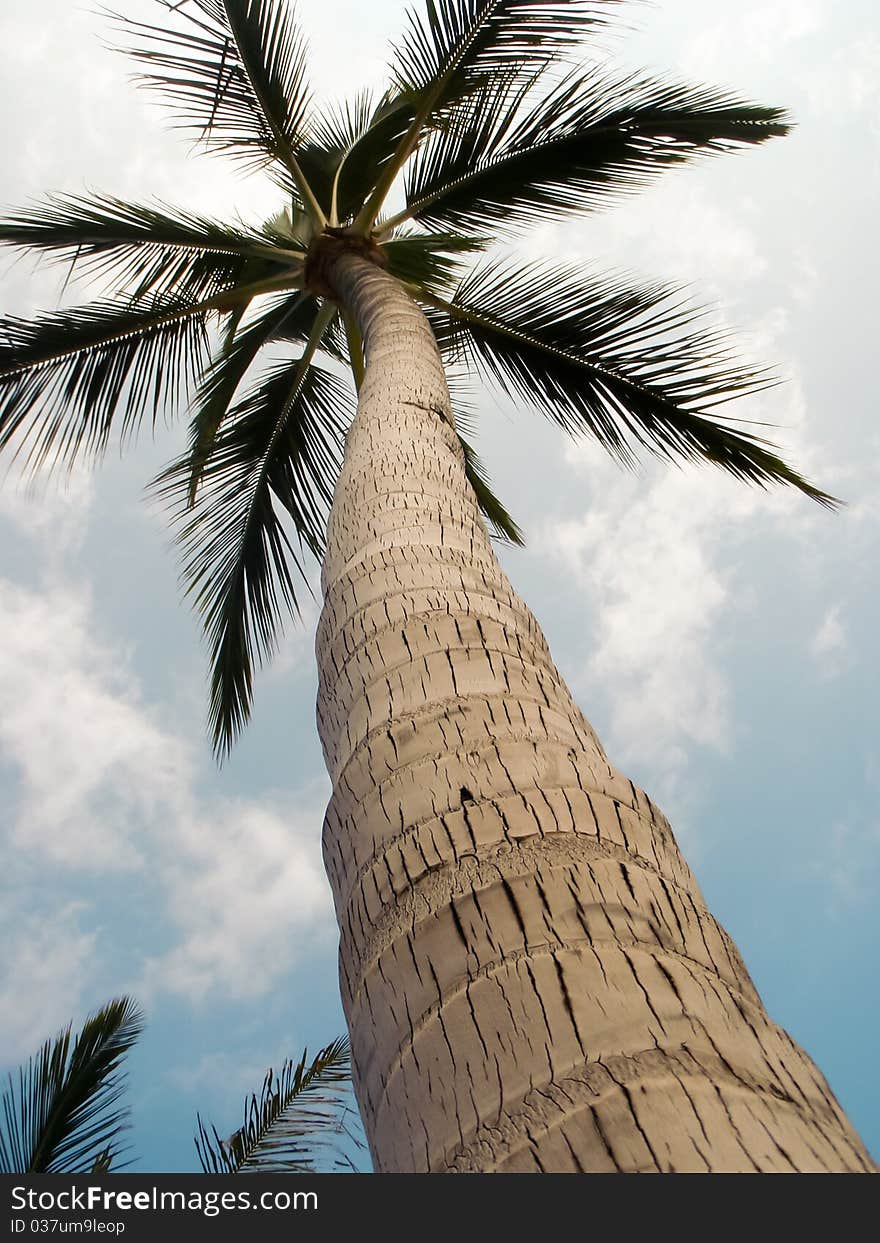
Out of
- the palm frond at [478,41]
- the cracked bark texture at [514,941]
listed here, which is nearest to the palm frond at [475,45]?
the palm frond at [478,41]

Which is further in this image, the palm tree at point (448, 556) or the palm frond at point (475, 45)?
the palm frond at point (475, 45)

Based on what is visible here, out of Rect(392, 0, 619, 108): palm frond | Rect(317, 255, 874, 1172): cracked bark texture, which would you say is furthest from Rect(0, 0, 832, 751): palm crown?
Rect(317, 255, 874, 1172): cracked bark texture

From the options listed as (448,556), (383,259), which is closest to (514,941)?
(448,556)

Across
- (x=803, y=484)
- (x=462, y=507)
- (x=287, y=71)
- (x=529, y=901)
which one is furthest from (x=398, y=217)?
(x=529, y=901)

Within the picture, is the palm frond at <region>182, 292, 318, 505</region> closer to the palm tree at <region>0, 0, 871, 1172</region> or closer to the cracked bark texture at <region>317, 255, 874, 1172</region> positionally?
the palm tree at <region>0, 0, 871, 1172</region>

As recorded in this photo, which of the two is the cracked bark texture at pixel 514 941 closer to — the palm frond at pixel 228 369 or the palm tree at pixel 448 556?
the palm tree at pixel 448 556

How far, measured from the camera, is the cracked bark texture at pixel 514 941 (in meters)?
1.00

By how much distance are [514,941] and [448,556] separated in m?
1.10

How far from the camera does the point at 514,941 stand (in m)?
1.23

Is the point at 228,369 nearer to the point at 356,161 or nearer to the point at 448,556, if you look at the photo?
the point at 356,161

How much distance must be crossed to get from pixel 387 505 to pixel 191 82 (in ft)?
13.2

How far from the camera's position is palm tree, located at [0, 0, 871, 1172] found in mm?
1085

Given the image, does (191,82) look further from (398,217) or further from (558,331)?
(558,331)
